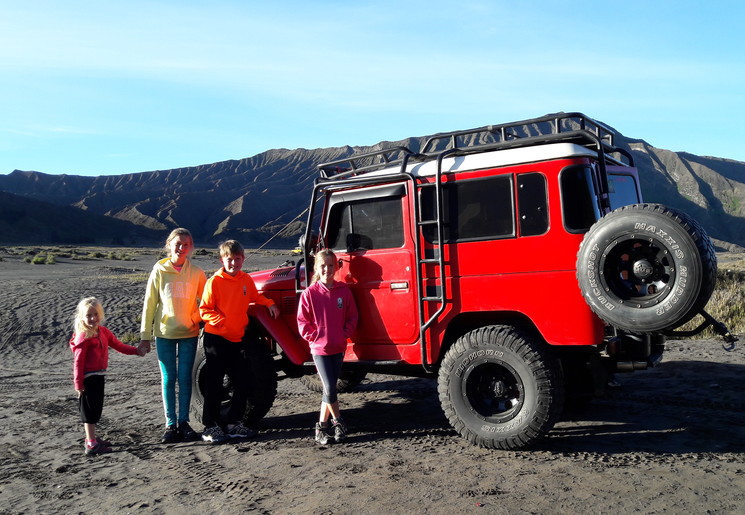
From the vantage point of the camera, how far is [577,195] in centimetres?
535

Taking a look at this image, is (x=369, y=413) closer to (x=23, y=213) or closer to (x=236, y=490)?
(x=236, y=490)

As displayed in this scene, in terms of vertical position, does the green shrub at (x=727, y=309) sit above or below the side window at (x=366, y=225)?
below

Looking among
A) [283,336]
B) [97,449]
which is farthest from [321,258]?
[97,449]

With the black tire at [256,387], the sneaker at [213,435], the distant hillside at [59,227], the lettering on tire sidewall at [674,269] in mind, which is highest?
the distant hillside at [59,227]

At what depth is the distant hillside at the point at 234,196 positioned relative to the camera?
346 feet

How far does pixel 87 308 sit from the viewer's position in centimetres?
594

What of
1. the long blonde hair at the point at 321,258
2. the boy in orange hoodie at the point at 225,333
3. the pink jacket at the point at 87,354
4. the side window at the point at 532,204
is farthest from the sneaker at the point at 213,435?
the side window at the point at 532,204

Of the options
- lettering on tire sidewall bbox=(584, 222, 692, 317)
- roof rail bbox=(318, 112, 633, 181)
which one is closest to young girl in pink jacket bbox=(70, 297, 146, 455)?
roof rail bbox=(318, 112, 633, 181)

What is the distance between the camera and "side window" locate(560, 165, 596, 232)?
5340 mm

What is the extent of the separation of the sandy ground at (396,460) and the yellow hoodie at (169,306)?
1059 mm

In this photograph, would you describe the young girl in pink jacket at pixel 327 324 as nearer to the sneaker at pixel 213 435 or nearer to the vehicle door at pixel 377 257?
the vehicle door at pixel 377 257

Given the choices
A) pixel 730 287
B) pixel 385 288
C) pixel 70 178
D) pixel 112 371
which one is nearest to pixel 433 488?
pixel 385 288

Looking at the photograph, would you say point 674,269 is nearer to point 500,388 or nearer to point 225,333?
point 500,388

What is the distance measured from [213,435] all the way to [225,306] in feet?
3.92
